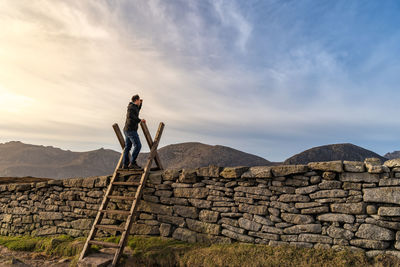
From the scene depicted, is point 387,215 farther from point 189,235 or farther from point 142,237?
point 142,237

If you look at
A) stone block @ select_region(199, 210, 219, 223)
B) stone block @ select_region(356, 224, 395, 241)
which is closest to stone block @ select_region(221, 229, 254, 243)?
stone block @ select_region(199, 210, 219, 223)

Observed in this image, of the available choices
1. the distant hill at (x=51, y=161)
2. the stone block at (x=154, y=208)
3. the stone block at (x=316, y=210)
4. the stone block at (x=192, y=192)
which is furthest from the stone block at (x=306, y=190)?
the distant hill at (x=51, y=161)

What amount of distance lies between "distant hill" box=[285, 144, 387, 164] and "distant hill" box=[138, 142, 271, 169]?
103 inches

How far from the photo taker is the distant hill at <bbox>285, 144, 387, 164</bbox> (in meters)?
12.3

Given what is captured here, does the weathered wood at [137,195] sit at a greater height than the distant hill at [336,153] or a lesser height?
lesser

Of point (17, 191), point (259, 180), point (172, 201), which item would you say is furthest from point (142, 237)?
point (17, 191)

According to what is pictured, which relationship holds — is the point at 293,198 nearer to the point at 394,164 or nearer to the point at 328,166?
the point at 328,166

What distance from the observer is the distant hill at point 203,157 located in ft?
50.2

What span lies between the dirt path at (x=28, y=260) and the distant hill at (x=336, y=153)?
10.00 metres

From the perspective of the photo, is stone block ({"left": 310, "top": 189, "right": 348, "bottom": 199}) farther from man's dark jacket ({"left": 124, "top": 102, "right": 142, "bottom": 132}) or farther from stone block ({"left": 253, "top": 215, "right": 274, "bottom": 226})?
man's dark jacket ({"left": 124, "top": 102, "right": 142, "bottom": 132})

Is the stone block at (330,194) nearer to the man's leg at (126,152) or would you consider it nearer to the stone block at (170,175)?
the stone block at (170,175)

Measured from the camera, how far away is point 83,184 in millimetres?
7863

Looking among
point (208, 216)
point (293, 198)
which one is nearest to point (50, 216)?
point (208, 216)

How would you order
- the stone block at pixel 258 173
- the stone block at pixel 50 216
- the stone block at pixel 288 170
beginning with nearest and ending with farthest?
the stone block at pixel 288 170, the stone block at pixel 258 173, the stone block at pixel 50 216
